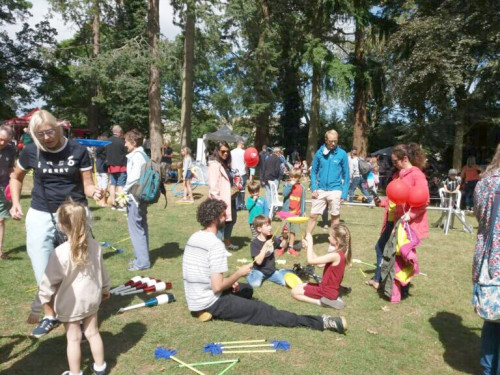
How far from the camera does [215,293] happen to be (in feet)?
13.2

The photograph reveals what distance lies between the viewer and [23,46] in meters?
29.2

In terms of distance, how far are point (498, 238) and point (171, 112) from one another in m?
36.0

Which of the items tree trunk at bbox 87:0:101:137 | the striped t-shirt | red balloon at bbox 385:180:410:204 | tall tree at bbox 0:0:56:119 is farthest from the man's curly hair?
tall tree at bbox 0:0:56:119

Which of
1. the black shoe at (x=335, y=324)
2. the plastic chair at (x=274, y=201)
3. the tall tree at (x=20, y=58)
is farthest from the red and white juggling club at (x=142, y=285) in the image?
the tall tree at (x=20, y=58)

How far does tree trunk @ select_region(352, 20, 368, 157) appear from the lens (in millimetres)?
22438

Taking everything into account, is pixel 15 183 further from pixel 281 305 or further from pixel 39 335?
pixel 281 305

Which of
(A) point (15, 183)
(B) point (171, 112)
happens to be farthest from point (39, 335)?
(B) point (171, 112)

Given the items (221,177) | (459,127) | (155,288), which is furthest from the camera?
(459,127)

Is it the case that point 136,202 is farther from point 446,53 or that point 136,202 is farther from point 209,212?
point 446,53

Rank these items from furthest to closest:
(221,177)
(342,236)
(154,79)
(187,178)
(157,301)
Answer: (154,79)
(187,178)
(221,177)
(342,236)
(157,301)

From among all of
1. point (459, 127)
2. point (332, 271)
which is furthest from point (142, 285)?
point (459, 127)

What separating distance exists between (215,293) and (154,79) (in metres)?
14.7

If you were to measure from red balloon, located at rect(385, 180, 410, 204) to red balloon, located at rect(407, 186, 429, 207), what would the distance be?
0.06 meters

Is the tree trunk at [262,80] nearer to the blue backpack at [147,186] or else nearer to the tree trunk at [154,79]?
the tree trunk at [154,79]
